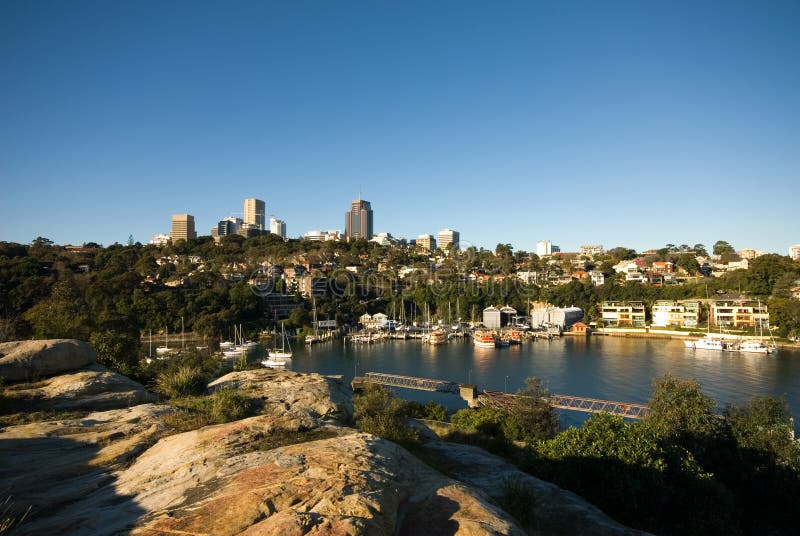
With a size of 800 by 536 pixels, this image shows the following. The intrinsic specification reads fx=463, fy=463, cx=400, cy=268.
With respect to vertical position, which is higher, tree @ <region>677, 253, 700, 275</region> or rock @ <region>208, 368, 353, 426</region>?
tree @ <region>677, 253, 700, 275</region>

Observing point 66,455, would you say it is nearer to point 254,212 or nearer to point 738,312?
point 738,312

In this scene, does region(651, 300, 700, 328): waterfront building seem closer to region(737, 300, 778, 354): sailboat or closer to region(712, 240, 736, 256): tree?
region(737, 300, 778, 354): sailboat

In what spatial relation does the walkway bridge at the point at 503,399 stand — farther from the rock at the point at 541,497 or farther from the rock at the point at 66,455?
the rock at the point at 66,455

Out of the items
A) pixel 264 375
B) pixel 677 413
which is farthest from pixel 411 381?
pixel 264 375

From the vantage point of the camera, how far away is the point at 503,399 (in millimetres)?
21859

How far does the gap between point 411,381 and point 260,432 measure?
26.0 metres

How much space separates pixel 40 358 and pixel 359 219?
168 meters

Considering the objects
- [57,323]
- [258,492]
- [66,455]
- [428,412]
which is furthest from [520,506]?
[57,323]

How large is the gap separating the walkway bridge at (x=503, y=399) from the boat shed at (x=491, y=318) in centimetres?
3426

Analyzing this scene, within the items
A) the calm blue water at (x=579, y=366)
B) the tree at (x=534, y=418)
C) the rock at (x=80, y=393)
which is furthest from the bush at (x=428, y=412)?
the rock at (x=80, y=393)

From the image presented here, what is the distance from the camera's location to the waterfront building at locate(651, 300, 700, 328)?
5262 centimetres

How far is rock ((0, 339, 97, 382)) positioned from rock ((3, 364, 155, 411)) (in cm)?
26

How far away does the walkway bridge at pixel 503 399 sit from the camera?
68.8 feet

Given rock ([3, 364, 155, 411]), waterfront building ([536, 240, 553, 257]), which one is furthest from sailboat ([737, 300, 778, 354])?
waterfront building ([536, 240, 553, 257])
